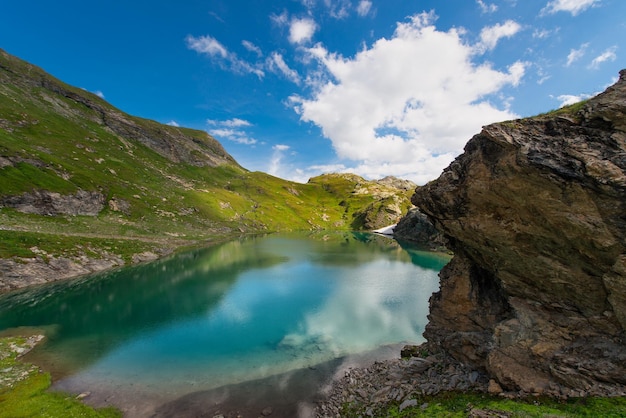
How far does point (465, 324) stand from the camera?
1174 inches

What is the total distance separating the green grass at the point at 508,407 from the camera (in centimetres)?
1639

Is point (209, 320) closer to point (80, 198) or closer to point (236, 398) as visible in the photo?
point (236, 398)

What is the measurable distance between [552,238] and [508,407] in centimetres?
1164

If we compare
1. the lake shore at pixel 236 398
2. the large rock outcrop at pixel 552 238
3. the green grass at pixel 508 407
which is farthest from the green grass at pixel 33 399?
the large rock outcrop at pixel 552 238

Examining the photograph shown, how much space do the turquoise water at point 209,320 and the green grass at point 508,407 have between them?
52.9ft

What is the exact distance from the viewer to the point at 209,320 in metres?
50.4

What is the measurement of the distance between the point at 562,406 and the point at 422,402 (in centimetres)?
895

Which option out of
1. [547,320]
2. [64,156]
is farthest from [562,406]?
[64,156]

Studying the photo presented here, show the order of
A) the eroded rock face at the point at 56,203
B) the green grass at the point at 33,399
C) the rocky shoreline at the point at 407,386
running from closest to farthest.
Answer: the rocky shoreline at the point at 407,386
the green grass at the point at 33,399
the eroded rock face at the point at 56,203

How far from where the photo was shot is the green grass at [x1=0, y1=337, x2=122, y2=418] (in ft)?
82.1

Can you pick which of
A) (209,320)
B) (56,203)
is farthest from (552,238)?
(56,203)

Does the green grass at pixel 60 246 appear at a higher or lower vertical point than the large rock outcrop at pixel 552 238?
lower

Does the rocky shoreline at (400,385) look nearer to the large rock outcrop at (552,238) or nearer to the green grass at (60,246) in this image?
the large rock outcrop at (552,238)

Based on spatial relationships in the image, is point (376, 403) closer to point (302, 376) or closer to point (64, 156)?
point (302, 376)
